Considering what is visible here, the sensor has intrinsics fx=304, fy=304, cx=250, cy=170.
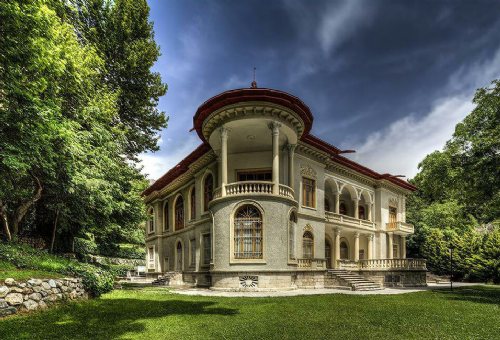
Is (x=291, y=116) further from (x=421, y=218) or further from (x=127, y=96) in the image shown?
(x=421, y=218)

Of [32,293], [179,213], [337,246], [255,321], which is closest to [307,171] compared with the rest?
[337,246]

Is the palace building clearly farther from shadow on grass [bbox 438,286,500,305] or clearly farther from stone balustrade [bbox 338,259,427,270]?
shadow on grass [bbox 438,286,500,305]

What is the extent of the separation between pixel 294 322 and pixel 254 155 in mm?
12414

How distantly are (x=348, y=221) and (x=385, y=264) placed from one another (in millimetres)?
4484

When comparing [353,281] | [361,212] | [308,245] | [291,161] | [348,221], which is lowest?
[353,281]

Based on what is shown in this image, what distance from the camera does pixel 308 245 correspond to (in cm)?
1956

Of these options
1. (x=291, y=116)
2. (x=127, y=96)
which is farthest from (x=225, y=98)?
(x=127, y=96)

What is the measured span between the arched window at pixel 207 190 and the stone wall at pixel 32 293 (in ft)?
35.9

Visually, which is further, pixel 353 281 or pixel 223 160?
pixel 353 281

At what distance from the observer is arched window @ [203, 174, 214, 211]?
68.8 ft

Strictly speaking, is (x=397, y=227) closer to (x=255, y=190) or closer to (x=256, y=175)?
(x=256, y=175)

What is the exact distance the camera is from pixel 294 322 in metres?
7.99

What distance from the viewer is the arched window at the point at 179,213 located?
1030 inches

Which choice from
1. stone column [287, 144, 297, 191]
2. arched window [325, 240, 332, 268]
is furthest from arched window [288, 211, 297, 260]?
arched window [325, 240, 332, 268]
